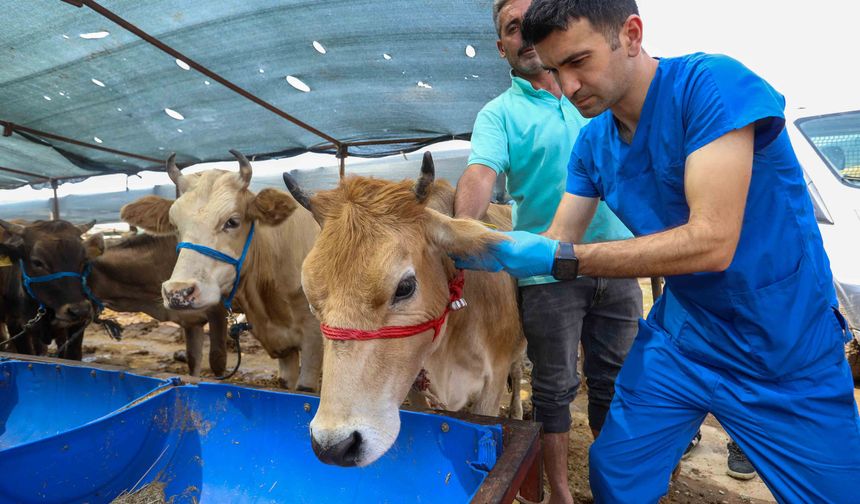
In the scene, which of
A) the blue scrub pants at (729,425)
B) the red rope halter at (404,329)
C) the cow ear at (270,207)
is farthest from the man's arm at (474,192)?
the cow ear at (270,207)

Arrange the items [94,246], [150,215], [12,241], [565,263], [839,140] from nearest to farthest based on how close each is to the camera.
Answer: [565,263] → [150,215] → [839,140] → [12,241] → [94,246]

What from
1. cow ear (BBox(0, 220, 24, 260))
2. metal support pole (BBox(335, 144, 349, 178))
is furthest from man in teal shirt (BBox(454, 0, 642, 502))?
metal support pole (BBox(335, 144, 349, 178))

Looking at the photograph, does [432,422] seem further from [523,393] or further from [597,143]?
[523,393]

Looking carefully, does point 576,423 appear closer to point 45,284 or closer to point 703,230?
point 703,230

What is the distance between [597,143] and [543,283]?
81cm

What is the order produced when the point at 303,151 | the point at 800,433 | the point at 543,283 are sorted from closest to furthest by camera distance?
the point at 800,433 → the point at 543,283 → the point at 303,151

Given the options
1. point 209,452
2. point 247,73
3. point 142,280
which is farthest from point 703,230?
point 142,280

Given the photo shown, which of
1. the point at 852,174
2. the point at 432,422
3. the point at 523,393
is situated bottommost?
the point at 523,393

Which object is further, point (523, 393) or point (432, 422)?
point (523, 393)

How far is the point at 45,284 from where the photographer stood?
4.62 metres

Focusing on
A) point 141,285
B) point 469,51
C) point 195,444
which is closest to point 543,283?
point 195,444

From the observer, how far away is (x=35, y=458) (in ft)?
6.06

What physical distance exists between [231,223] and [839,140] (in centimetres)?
550

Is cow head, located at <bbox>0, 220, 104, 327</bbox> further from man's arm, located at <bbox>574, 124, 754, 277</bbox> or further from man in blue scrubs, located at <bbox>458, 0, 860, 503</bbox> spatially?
man's arm, located at <bbox>574, 124, 754, 277</bbox>
